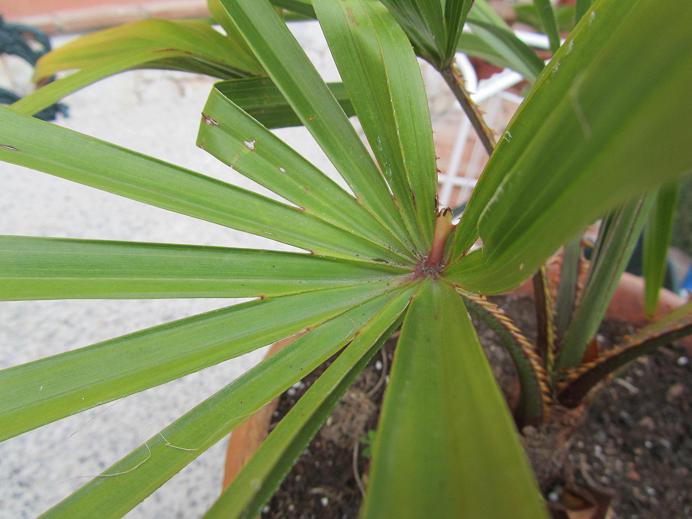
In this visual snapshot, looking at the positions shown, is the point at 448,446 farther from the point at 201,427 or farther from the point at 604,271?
the point at 604,271

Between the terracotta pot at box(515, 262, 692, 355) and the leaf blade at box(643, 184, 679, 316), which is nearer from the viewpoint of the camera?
the leaf blade at box(643, 184, 679, 316)

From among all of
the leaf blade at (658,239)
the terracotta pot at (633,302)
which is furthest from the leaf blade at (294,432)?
the terracotta pot at (633,302)

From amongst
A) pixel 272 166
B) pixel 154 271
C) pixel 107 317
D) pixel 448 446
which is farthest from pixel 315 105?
pixel 107 317

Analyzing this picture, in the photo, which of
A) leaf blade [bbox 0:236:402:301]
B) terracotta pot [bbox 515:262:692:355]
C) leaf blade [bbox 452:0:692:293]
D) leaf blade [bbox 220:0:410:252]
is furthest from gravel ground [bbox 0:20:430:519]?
terracotta pot [bbox 515:262:692:355]

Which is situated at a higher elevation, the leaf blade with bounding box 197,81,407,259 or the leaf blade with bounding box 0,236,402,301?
the leaf blade with bounding box 197,81,407,259

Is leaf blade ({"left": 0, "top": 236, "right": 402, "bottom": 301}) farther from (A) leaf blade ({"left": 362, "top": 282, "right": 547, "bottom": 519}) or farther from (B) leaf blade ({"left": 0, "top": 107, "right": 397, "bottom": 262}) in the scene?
(A) leaf blade ({"left": 362, "top": 282, "right": 547, "bottom": 519})

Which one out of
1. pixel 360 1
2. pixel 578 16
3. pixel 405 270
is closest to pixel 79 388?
pixel 405 270

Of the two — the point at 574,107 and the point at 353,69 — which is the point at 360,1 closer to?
the point at 353,69
